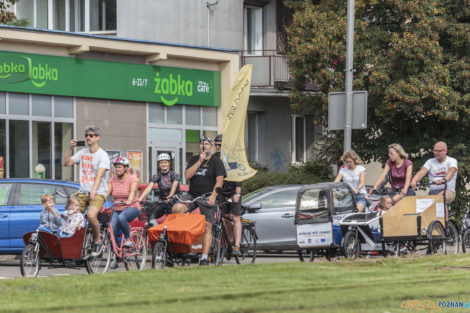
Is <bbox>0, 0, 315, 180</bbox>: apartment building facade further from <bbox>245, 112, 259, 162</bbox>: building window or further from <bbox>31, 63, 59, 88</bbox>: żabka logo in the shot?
<bbox>31, 63, 59, 88</bbox>: żabka logo

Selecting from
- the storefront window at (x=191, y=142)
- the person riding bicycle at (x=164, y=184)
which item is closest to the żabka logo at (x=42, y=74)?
the storefront window at (x=191, y=142)

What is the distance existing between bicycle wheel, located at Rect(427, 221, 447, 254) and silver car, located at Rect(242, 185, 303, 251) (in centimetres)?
323

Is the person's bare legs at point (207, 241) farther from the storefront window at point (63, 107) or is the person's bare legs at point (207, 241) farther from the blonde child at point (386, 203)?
the storefront window at point (63, 107)

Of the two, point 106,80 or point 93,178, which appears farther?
point 106,80

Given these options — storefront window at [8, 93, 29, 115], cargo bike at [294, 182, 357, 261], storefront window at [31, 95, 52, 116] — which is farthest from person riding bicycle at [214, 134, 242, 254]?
storefront window at [31, 95, 52, 116]

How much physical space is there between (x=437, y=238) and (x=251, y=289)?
584cm

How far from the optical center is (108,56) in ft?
88.8

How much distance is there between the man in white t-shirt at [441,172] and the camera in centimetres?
1513

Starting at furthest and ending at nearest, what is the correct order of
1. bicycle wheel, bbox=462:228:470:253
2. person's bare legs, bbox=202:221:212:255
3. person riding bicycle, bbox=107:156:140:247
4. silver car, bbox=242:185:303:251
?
silver car, bbox=242:185:303:251 < bicycle wheel, bbox=462:228:470:253 < person riding bicycle, bbox=107:156:140:247 < person's bare legs, bbox=202:221:212:255

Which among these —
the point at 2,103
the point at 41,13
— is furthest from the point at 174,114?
the point at 2,103

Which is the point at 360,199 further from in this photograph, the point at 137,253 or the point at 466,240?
the point at 137,253

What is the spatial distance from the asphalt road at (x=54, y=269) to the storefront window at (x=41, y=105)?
8.11 meters

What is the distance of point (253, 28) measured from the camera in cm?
3192

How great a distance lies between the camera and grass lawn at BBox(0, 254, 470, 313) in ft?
27.7
